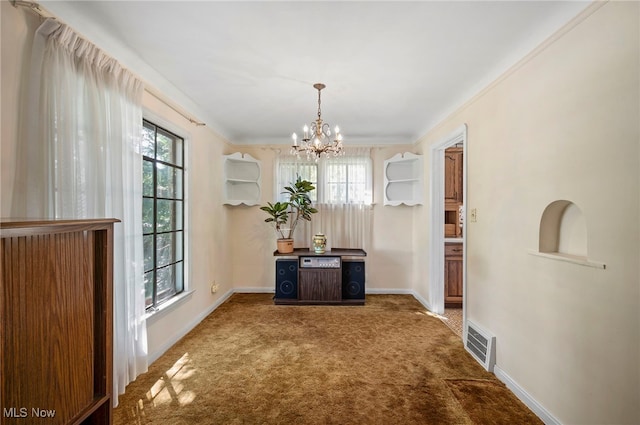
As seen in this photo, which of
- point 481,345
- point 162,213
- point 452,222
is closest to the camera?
point 481,345

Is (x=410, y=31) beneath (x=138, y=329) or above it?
above

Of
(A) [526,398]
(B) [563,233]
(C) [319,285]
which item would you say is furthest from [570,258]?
(C) [319,285]

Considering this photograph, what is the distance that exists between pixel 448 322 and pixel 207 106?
3.96 metres

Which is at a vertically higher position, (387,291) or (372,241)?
(372,241)

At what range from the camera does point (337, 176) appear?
4773 millimetres

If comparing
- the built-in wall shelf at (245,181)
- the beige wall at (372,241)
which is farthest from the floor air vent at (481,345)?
the built-in wall shelf at (245,181)

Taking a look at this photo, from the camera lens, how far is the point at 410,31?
1.90 metres

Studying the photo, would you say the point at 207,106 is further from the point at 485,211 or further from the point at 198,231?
the point at 485,211

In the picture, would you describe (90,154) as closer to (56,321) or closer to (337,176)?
(56,321)

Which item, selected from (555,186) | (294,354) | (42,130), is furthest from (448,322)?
(42,130)

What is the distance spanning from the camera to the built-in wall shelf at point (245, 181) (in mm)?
4625

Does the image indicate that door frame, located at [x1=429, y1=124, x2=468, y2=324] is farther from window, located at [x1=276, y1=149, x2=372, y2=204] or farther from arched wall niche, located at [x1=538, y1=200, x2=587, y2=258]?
arched wall niche, located at [x1=538, y1=200, x2=587, y2=258]

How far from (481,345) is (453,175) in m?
2.52

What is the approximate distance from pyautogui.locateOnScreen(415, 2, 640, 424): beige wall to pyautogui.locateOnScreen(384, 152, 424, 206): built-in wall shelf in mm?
1957
